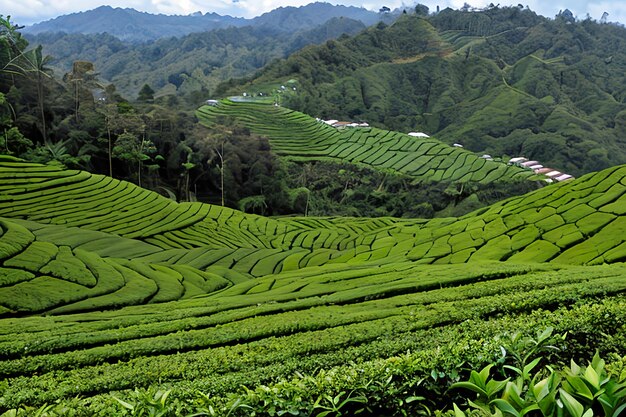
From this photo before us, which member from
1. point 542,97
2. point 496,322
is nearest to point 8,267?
point 496,322

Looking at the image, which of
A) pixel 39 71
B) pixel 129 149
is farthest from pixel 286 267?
pixel 39 71

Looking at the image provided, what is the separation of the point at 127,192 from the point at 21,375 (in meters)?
18.1

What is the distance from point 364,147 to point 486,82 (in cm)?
5034

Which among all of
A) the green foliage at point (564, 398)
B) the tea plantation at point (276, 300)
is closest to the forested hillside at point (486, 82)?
the tea plantation at point (276, 300)

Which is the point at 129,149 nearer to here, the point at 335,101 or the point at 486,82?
the point at 335,101

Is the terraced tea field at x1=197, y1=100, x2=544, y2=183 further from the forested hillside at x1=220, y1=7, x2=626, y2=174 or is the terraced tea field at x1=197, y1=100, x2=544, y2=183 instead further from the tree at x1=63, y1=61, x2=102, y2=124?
the tree at x1=63, y1=61, x2=102, y2=124

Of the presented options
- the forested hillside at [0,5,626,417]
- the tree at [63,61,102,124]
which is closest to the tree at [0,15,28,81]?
the forested hillside at [0,5,626,417]

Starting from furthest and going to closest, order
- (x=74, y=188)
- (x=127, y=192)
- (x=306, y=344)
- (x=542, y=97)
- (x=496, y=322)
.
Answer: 1. (x=542, y=97)
2. (x=127, y=192)
3. (x=74, y=188)
4. (x=306, y=344)
5. (x=496, y=322)

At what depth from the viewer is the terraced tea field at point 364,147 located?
40000 millimetres

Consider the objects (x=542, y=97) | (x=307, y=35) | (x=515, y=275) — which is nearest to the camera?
(x=515, y=275)

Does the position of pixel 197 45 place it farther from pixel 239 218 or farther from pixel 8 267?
pixel 8 267

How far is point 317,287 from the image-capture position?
46.3ft

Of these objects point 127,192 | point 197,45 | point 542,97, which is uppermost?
point 197,45

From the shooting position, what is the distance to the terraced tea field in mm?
40000
